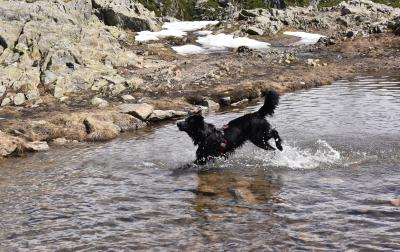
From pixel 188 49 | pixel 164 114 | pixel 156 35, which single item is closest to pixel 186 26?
pixel 156 35

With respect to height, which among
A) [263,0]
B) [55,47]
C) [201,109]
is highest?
[263,0]

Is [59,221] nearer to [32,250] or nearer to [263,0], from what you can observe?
[32,250]

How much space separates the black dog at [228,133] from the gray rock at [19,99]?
547 inches

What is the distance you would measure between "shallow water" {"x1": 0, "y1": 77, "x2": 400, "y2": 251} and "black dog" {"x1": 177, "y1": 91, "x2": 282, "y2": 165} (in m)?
0.39

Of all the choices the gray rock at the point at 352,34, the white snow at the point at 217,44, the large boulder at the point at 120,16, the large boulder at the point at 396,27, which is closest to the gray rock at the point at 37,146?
the white snow at the point at 217,44

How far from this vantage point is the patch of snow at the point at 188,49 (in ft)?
154

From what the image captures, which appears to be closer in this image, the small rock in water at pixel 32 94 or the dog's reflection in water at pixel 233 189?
the dog's reflection in water at pixel 233 189

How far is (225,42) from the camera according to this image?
5372 centimetres

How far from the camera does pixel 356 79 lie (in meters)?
29.4

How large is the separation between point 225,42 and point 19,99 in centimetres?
3378

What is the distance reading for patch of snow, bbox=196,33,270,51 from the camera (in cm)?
5106

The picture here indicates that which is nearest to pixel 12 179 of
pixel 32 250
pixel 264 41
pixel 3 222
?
pixel 3 222

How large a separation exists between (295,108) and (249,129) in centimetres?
803

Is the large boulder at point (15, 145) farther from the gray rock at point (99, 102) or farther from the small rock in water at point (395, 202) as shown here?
the small rock in water at point (395, 202)
